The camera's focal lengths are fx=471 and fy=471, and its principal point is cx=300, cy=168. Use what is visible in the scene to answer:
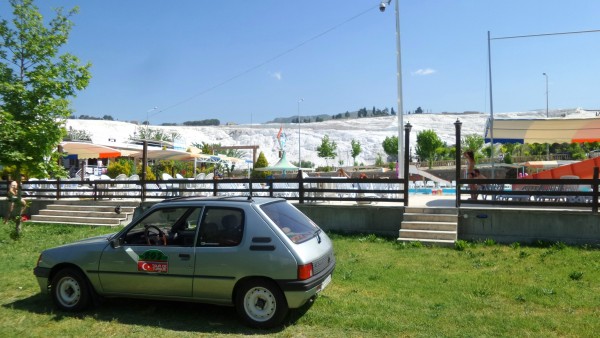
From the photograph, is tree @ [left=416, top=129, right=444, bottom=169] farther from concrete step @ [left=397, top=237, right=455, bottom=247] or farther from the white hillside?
concrete step @ [left=397, top=237, right=455, bottom=247]

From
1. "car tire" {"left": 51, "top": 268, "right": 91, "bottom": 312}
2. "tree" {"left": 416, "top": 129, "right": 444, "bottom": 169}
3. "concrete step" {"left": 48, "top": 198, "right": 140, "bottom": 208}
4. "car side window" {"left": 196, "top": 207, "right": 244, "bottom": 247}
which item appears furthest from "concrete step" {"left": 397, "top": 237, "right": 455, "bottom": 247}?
"tree" {"left": 416, "top": 129, "right": 444, "bottom": 169}

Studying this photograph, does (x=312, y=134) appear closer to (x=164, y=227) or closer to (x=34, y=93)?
(x=34, y=93)

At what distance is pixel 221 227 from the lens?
5375 mm

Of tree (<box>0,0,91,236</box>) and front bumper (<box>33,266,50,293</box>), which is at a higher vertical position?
tree (<box>0,0,91,236</box>)

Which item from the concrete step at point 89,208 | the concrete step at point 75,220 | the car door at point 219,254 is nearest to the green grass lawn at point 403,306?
the car door at point 219,254

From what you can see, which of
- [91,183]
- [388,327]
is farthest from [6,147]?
[388,327]

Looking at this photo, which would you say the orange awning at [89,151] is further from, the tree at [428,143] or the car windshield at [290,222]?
the tree at [428,143]

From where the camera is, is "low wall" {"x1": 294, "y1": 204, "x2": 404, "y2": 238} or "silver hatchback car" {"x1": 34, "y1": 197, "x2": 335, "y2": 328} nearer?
"silver hatchback car" {"x1": 34, "y1": 197, "x2": 335, "y2": 328}

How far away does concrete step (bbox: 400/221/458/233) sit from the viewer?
10452 mm

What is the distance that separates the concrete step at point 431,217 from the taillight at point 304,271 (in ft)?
21.5

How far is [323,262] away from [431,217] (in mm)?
6195

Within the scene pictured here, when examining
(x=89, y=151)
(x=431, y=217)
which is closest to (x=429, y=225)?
(x=431, y=217)

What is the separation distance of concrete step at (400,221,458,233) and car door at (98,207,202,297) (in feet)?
21.0

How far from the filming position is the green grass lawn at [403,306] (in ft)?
16.7
